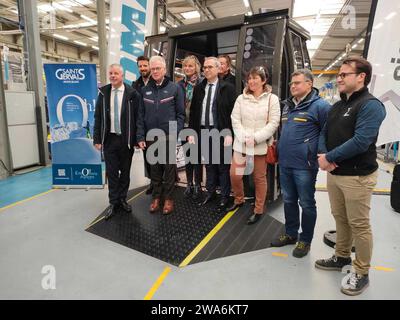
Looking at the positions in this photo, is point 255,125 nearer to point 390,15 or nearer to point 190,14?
point 390,15

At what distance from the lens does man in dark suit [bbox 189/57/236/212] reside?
10.1 feet

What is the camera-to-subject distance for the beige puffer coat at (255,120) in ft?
8.93

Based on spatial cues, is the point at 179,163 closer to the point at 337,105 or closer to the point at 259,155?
the point at 259,155

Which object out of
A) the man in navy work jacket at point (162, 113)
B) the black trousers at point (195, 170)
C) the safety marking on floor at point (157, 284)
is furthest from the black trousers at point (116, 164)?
the safety marking on floor at point (157, 284)

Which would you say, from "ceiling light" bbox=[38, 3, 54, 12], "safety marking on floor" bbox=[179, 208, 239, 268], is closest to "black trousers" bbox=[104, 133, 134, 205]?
"safety marking on floor" bbox=[179, 208, 239, 268]

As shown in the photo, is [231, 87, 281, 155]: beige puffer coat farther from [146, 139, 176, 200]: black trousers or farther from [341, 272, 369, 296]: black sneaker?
[341, 272, 369, 296]: black sneaker

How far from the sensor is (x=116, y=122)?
316cm

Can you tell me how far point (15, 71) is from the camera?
5.75 meters

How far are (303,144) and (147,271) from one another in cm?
161

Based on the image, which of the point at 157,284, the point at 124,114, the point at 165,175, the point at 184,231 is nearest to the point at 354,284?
the point at 157,284

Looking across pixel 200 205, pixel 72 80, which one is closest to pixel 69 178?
pixel 72 80

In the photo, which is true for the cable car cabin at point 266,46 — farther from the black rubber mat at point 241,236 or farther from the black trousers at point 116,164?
the black trousers at point 116,164
